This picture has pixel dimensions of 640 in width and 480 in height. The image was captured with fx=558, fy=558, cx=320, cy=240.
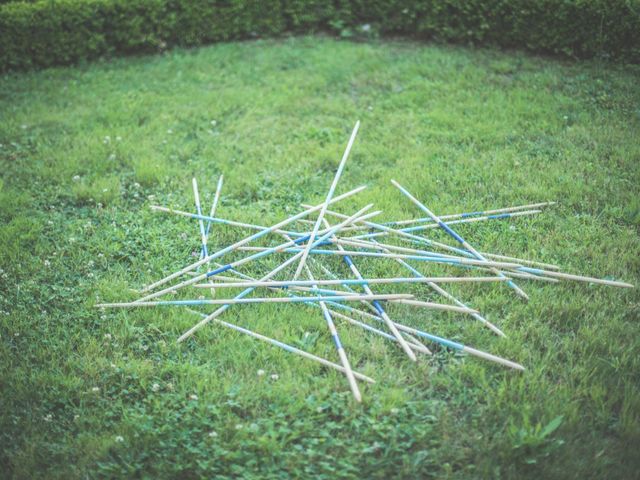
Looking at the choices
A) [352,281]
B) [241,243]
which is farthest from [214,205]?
[352,281]

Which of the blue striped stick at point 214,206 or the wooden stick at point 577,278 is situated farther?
the blue striped stick at point 214,206

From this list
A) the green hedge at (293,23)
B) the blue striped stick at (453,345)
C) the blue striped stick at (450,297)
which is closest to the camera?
the blue striped stick at (453,345)

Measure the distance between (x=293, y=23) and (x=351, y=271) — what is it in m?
5.84

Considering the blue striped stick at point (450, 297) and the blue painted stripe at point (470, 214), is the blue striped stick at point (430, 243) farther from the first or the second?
the blue painted stripe at point (470, 214)

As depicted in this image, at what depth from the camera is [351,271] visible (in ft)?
15.1

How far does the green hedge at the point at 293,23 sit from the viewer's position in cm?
739

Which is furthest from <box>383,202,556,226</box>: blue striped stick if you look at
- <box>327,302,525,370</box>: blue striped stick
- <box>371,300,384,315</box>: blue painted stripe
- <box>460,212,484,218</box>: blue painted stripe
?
<box>327,302,525,370</box>: blue striped stick

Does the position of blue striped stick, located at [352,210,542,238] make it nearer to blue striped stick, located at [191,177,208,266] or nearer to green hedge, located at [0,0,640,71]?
blue striped stick, located at [191,177,208,266]

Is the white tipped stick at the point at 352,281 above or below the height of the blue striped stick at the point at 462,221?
below

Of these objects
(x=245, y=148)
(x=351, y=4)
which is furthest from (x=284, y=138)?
(x=351, y=4)

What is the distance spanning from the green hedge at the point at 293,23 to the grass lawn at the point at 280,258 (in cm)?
38

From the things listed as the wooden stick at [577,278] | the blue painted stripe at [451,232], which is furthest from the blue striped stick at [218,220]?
the wooden stick at [577,278]

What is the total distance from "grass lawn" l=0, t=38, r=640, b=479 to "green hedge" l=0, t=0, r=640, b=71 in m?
0.38

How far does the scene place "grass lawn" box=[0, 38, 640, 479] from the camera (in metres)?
3.22
